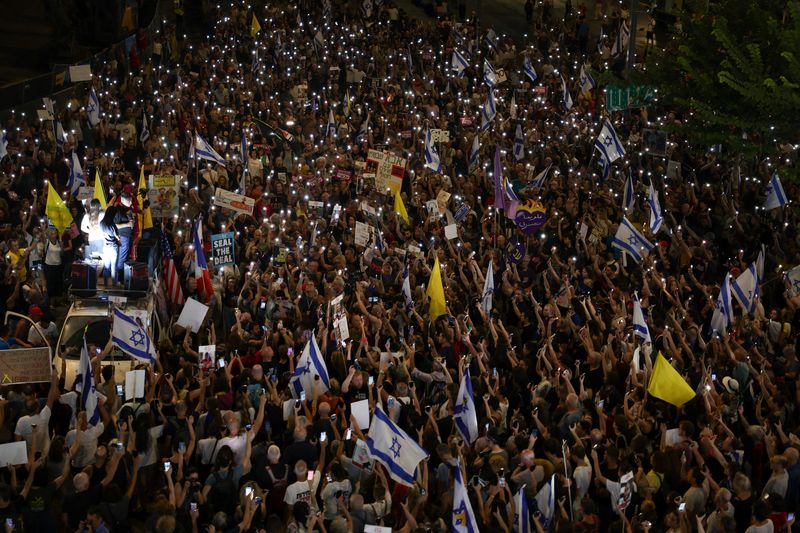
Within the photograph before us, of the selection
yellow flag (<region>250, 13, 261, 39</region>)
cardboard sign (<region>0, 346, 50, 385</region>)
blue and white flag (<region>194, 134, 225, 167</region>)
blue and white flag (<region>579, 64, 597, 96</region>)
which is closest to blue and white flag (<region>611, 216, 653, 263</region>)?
blue and white flag (<region>194, 134, 225, 167</region>)

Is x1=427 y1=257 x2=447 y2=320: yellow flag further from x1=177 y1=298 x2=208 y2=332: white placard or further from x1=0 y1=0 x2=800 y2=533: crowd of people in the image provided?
x1=177 y1=298 x2=208 y2=332: white placard

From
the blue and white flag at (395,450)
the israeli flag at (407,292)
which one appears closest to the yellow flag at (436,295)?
the israeli flag at (407,292)

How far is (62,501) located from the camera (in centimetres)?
1088

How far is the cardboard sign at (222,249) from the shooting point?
1809cm

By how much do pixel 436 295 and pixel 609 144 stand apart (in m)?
8.30

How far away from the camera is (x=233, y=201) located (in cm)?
2016

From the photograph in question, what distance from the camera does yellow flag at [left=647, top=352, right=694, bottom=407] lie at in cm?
1304

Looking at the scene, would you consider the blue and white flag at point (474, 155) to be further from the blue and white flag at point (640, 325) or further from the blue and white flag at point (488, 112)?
the blue and white flag at point (640, 325)

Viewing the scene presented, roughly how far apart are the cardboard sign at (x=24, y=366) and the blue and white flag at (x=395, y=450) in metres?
4.32

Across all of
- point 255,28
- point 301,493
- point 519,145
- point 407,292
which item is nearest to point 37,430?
point 301,493

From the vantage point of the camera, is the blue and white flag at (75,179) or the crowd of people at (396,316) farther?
the blue and white flag at (75,179)

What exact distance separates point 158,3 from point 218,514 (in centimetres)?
3334

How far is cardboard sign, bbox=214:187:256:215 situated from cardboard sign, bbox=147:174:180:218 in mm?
857

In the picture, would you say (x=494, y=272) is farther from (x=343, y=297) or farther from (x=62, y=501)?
(x=62, y=501)
